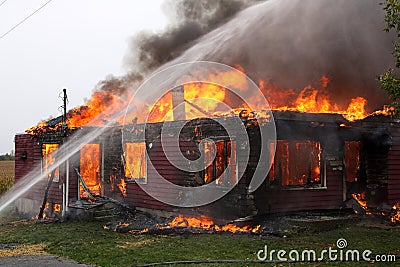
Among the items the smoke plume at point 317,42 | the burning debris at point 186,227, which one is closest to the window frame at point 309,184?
the burning debris at point 186,227

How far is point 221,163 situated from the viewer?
541 inches

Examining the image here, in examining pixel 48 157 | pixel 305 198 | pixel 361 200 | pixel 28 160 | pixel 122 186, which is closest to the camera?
pixel 305 198

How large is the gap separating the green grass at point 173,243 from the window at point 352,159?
7.33ft

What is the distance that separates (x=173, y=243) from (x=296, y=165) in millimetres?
4953

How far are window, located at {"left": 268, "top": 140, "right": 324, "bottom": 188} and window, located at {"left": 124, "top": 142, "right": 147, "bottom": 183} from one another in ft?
16.9

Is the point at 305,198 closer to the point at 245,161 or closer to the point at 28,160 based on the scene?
the point at 245,161

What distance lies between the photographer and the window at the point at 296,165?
44.5ft

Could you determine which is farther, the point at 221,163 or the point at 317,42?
the point at 317,42

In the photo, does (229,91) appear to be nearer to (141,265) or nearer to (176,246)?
(176,246)

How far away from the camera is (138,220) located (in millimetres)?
14867

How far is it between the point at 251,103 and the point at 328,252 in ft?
30.0

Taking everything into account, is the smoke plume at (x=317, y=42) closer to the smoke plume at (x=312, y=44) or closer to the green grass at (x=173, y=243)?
the smoke plume at (x=312, y=44)

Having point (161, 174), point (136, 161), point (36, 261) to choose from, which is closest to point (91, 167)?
point (136, 161)

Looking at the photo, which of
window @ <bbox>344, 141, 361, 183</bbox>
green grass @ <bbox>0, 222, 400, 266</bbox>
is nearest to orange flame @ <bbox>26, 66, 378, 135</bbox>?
window @ <bbox>344, 141, 361, 183</bbox>
